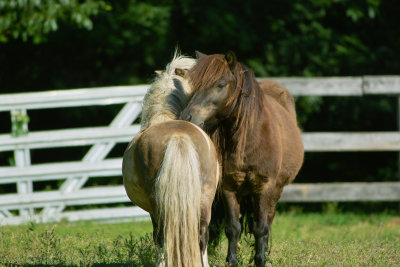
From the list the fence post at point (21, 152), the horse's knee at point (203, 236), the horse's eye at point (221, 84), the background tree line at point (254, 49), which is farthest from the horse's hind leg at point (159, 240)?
the background tree line at point (254, 49)

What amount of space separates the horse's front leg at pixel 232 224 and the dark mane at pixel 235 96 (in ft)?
1.17

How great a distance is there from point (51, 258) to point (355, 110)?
6093mm

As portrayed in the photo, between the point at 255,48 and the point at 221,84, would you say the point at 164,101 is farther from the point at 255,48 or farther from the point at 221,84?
the point at 255,48

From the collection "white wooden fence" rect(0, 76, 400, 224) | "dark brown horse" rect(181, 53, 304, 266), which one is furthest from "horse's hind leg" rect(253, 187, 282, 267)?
"white wooden fence" rect(0, 76, 400, 224)

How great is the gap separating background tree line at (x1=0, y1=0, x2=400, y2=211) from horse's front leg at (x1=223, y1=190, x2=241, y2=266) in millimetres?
4778

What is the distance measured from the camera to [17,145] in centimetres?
688

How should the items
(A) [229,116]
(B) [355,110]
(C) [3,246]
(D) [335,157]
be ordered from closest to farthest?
1. (A) [229,116]
2. (C) [3,246]
3. (B) [355,110]
4. (D) [335,157]

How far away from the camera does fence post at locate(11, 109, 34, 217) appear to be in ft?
22.6

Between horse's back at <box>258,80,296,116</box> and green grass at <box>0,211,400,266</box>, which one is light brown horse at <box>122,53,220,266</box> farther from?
horse's back at <box>258,80,296,116</box>

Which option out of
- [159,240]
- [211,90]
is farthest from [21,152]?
[159,240]

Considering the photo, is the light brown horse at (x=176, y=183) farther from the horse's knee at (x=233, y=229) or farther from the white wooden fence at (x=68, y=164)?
the white wooden fence at (x=68, y=164)

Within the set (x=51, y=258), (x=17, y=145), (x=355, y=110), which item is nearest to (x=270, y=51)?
(x=355, y=110)

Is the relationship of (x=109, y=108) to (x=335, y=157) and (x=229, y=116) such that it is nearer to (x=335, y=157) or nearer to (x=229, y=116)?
(x=335, y=157)

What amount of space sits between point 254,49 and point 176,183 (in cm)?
692
